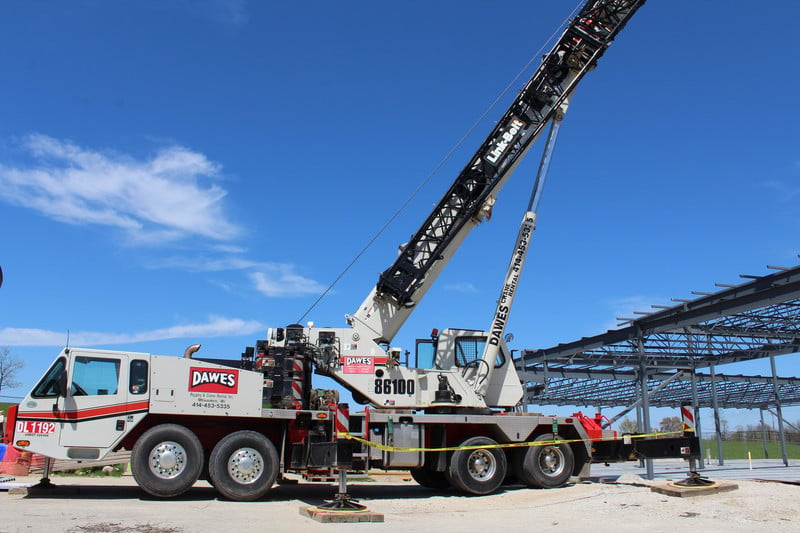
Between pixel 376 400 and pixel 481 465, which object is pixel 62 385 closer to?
pixel 376 400

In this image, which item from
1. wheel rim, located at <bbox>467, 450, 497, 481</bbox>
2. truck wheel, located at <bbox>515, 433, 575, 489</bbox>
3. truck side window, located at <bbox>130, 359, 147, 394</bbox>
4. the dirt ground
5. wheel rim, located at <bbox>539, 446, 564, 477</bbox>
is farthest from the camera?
wheel rim, located at <bbox>539, 446, 564, 477</bbox>

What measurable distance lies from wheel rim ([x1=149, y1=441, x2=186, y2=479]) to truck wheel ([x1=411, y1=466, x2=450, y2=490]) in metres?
5.77

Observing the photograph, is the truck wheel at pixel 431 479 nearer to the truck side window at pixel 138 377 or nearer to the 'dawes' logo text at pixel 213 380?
the 'dawes' logo text at pixel 213 380

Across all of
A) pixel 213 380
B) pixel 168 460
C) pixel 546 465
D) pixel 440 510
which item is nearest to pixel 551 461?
pixel 546 465

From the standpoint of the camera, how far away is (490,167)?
1552 centimetres

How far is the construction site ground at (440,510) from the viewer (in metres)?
9.15

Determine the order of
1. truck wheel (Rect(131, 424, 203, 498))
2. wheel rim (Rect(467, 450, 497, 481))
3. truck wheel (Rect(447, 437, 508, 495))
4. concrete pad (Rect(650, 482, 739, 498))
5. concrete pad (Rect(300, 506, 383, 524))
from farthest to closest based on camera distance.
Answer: wheel rim (Rect(467, 450, 497, 481)) < truck wheel (Rect(447, 437, 508, 495)) < truck wheel (Rect(131, 424, 203, 498)) < concrete pad (Rect(650, 482, 739, 498)) < concrete pad (Rect(300, 506, 383, 524))

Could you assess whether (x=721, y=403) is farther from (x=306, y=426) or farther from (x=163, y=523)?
(x=163, y=523)

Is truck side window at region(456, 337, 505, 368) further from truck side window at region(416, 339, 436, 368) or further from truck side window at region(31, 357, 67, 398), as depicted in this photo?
truck side window at region(31, 357, 67, 398)

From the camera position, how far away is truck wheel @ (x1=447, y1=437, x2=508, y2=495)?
45.1 ft

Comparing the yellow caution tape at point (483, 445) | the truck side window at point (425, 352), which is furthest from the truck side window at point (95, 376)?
the truck side window at point (425, 352)

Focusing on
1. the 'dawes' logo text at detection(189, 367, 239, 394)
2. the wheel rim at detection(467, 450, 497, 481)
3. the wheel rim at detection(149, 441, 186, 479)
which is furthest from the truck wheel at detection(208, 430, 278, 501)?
the wheel rim at detection(467, 450, 497, 481)

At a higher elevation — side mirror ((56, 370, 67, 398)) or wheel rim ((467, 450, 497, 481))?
side mirror ((56, 370, 67, 398))

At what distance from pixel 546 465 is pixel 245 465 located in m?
6.76
